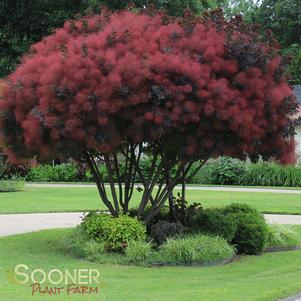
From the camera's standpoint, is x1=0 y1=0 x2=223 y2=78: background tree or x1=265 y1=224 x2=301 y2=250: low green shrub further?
x1=0 y1=0 x2=223 y2=78: background tree

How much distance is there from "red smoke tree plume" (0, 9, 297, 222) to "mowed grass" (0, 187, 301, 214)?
26.4ft

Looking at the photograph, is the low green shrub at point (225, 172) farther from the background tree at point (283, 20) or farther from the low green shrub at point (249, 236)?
the low green shrub at point (249, 236)

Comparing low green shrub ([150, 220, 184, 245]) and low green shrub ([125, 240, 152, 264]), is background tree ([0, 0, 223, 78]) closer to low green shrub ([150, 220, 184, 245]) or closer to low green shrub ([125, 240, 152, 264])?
low green shrub ([150, 220, 184, 245])

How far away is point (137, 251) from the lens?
33.8 ft

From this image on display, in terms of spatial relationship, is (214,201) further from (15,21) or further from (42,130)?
(42,130)

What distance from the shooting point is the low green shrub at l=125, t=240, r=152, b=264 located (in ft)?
33.7

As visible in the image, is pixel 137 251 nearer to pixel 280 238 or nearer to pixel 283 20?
pixel 280 238

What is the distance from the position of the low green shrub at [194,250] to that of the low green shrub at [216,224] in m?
0.63

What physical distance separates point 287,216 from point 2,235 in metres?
7.69

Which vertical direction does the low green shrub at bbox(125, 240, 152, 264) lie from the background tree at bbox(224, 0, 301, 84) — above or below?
below

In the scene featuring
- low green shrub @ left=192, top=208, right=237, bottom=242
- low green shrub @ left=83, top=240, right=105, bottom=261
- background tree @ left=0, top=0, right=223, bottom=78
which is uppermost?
background tree @ left=0, top=0, right=223, bottom=78

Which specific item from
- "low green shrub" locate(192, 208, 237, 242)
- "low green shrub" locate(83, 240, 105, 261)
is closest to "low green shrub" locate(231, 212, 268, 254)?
"low green shrub" locate(192, 208, 237, 242)

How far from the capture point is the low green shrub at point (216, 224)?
11461mm

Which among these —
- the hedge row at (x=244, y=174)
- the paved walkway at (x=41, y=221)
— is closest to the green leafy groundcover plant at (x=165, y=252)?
the paved walkway at (x=41, y=221)
